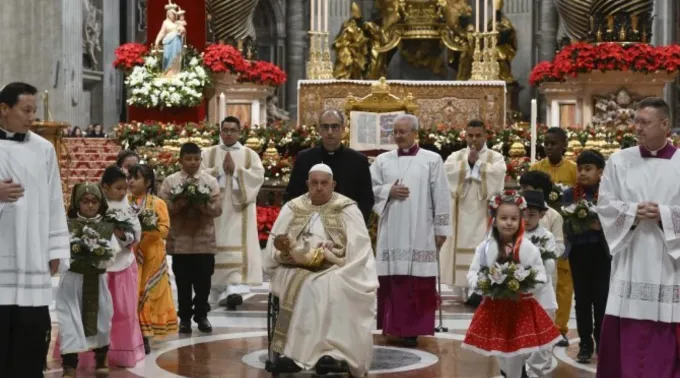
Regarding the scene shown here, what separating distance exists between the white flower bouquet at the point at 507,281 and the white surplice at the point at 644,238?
0.65m

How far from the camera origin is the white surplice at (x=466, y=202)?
39.3ft

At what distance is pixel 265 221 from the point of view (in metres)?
15.6

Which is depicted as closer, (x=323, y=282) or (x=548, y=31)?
(x=323, y=282)

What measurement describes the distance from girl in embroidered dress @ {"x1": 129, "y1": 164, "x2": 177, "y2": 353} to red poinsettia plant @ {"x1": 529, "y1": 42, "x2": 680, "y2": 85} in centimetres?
1074

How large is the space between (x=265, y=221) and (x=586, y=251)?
7.30 metres

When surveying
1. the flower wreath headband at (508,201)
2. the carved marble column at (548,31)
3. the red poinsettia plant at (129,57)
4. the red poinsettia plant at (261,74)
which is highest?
the carved marble column at (548,31)

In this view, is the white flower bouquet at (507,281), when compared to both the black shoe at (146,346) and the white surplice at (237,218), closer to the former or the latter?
the black shoe at (146,346)

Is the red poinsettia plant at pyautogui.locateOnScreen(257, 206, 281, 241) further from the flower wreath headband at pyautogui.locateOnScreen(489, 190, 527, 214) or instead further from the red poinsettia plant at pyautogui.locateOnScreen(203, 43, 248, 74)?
the flower wreath headband at pyautogui.locateOnScreen(489, 190, 527, 214)

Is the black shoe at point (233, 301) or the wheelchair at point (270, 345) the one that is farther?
the black shoe at point (233, 301)

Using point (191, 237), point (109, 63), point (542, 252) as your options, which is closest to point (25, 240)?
point (542, 252)

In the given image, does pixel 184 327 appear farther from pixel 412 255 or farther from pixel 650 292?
pixel 650 292

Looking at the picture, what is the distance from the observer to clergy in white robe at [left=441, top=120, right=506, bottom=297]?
11953 millimetres

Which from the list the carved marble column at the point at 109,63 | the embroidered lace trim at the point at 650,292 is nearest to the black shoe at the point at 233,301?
the embroidered lace trim at the point at 650,292

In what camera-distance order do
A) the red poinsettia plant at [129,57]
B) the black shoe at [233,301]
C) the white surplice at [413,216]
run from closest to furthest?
the white surplice at [413,216]
the black shoe at [233,301]
the red poinsettia plant at [129,57]
